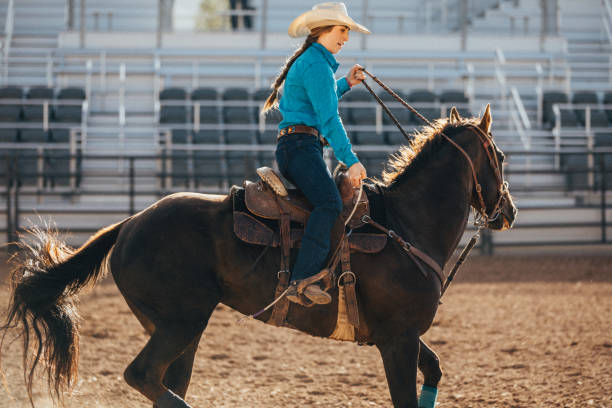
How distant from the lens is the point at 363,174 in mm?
3227

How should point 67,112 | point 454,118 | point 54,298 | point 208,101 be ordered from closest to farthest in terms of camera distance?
point 54,298
point 454,118
point 67,112
point 208,101

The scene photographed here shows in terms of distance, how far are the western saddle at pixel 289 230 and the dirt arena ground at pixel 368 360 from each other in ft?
3.92

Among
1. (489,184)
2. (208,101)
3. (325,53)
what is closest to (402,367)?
(489,184)

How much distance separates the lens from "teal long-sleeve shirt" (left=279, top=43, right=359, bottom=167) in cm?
322

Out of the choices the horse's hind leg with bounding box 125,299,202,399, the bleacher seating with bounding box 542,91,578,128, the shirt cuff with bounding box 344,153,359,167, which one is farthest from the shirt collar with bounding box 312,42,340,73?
the bleacher seating with bounding box 542,91,578,128

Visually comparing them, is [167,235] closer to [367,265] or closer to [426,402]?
[367,265]

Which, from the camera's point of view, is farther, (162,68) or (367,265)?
(162,68)

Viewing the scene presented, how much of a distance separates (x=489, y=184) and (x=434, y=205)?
41 centimetres

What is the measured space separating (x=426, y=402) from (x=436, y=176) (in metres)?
1.26

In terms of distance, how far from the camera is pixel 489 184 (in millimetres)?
3783

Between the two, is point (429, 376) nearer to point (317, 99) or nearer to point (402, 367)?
point (402, 367)

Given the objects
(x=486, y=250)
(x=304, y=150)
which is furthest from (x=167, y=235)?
(x=486, y=250)

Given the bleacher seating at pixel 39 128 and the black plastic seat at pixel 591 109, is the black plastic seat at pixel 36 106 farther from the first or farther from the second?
the black plastic seat at pixel 591 109

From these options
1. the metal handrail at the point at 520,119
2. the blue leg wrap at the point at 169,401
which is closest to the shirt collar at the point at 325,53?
the blue leg wrap at the point at 169,401
